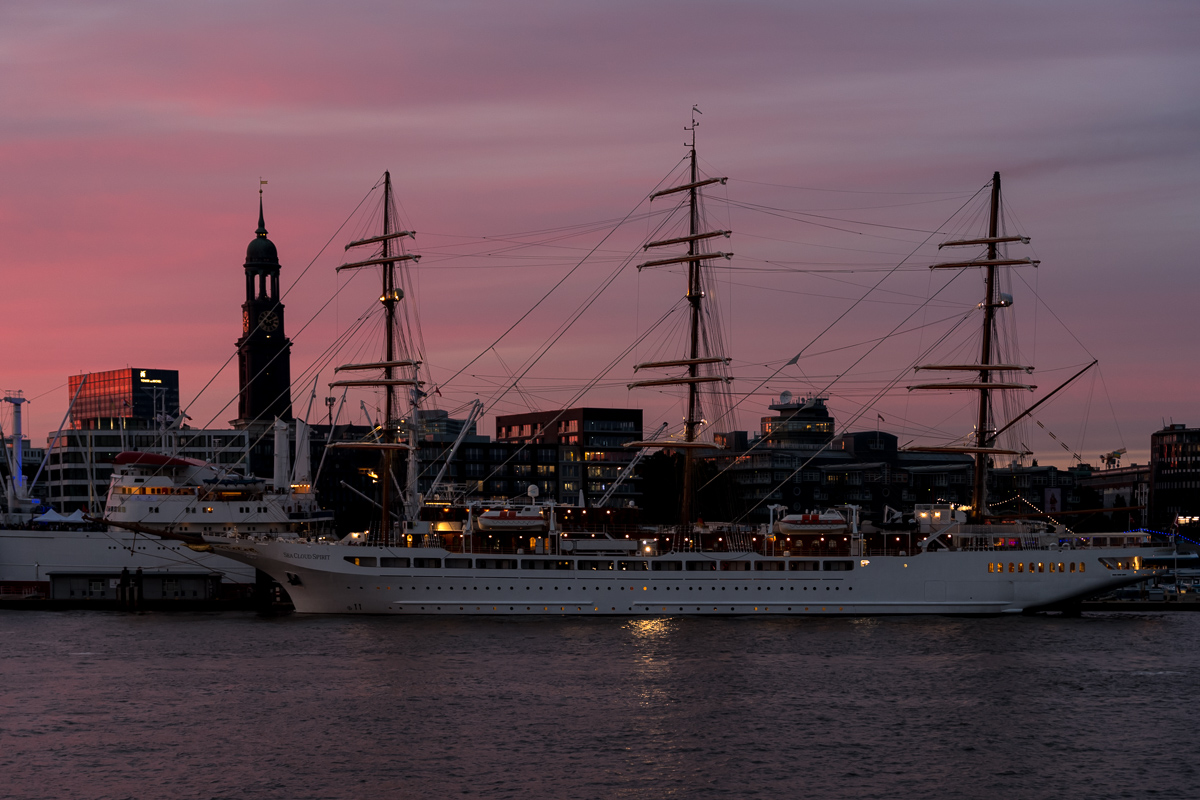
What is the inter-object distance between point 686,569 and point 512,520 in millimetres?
10328

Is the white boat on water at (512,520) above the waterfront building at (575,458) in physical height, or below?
below

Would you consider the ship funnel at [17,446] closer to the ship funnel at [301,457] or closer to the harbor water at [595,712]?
the ship funnel at [301,457]

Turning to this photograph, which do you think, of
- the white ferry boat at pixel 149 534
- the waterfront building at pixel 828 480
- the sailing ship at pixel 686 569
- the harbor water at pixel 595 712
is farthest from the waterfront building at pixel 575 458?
the harbor water at pixel 595 712

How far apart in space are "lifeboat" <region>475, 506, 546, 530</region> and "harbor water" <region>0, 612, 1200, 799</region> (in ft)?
21.7

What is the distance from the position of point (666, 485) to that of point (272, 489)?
142 feet

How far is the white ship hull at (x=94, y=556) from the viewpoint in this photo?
309 feet

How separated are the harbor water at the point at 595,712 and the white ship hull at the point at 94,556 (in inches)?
854

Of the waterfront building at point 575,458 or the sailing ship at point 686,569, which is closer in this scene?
the sailing ship at point 686,569

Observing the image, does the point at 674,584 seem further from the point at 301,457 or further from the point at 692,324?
the point at 301,457

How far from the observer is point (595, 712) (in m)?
48.3

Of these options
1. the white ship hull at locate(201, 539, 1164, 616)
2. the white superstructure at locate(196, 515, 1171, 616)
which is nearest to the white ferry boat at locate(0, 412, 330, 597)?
the white superstructure at locate(196, 515, 1171, 616)

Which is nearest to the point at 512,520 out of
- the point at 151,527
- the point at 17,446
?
the point at 151,527

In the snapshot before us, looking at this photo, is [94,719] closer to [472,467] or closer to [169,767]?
[169,767]

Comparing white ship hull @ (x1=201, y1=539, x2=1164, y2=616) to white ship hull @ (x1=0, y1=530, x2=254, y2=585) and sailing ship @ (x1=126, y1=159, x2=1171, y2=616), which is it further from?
white ship hull @ (x1=0, y1=530, x2=254, y2=585)
